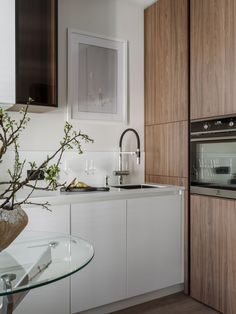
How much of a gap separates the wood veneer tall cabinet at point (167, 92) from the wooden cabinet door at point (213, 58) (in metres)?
0.11

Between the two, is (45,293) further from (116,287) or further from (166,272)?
(166,272)

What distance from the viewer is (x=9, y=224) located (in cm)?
108

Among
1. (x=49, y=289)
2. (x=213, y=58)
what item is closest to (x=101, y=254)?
(x=49, y=289)

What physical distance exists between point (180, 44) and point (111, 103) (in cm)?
82

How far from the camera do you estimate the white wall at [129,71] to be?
8.68 ft

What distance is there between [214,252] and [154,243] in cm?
46

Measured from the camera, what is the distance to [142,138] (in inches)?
125

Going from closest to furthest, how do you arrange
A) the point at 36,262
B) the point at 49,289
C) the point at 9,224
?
the point at 9,224
the point at 36,262
the point at 49,289

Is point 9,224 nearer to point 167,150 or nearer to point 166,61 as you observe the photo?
point 167,150

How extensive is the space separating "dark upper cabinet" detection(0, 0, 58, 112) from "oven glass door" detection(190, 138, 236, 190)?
1.23 metres

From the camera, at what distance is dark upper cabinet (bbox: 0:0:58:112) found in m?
2.10

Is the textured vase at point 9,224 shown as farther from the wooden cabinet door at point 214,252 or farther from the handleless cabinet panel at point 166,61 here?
the handleless cabinet panel at point 166,61

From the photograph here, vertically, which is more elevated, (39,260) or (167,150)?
(167,150)

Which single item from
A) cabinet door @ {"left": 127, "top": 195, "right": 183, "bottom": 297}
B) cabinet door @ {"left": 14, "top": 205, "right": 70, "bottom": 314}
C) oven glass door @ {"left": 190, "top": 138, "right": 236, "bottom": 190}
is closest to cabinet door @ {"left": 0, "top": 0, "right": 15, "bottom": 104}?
cabinet door @ {"left": 14, "top": 205, "right": 70, "bottom": 314}
